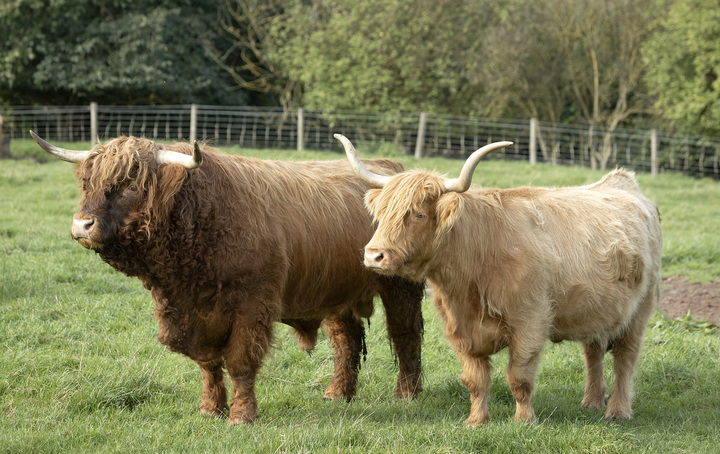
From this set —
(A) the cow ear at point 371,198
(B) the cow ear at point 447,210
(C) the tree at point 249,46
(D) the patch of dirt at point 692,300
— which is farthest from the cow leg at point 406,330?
(C) the tree at point 249,46

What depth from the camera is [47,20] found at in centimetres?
2223

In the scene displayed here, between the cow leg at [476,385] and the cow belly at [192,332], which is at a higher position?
the cow belly at [192,332]

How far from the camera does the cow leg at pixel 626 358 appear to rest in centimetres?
523

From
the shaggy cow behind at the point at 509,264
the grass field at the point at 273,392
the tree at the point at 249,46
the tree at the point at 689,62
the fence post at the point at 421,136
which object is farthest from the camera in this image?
the tree at the point at 249,46

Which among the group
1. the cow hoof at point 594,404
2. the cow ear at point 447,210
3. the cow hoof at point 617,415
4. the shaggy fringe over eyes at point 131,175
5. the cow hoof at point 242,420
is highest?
the shaggy fringe over eyes at point 131,175

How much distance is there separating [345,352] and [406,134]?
17.1 metres

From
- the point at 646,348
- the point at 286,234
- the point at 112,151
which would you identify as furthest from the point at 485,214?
the point at 646,348

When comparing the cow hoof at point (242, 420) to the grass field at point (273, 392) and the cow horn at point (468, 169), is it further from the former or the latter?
the cow horn at point (468, 169)

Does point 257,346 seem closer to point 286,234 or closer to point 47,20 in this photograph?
point 286,234

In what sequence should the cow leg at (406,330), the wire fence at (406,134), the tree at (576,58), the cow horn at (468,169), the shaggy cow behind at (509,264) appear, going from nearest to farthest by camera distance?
the cow horn at (468,169)
the shaggy cow behind at (509,264)
the cow leg at (406,330)
the wire fence at (406,134)
the tree at (576,58)

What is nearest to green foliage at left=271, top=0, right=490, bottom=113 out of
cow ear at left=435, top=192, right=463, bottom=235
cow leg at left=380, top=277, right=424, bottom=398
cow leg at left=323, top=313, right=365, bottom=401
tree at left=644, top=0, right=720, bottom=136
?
tree at left=644, top=0, right=720, bottom=136

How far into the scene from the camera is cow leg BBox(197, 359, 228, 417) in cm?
482

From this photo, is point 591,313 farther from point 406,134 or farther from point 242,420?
point 406,134

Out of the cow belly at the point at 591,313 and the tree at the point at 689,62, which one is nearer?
the cow belly at the point at 591,313
